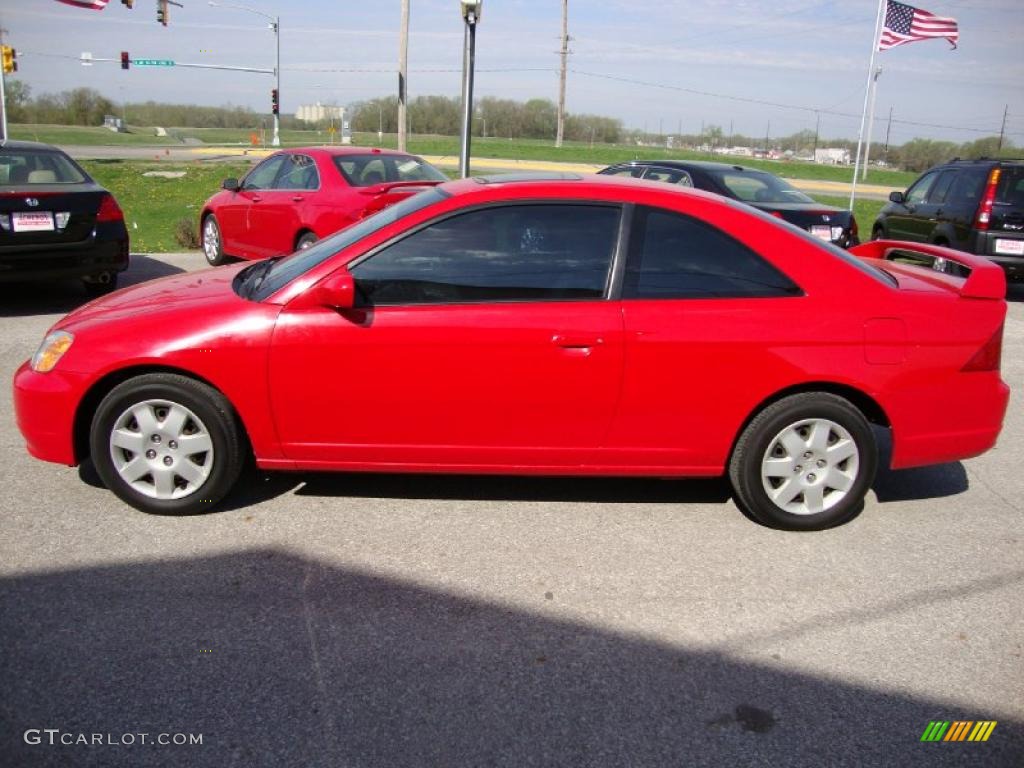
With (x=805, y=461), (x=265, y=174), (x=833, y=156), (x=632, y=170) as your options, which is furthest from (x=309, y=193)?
(x=833, y=156)

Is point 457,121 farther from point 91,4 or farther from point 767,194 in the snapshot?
point 767,194

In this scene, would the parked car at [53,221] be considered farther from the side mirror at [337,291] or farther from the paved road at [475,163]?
the paved road at [475,163]

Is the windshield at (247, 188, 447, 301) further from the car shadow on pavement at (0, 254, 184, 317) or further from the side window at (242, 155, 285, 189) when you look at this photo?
the side window at (242, 155, 285, 189)

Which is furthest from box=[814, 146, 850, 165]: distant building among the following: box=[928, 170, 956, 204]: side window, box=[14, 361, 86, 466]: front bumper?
box=[14, 361, 86, 466]: front bumper

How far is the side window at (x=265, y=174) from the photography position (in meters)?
11.1

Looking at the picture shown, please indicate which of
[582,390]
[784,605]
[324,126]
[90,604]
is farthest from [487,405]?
[324,126]

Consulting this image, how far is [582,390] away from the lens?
13.7 ft

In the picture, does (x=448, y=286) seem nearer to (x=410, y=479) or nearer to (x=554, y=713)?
(x=410, y=479)

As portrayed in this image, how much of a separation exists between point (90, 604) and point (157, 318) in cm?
139

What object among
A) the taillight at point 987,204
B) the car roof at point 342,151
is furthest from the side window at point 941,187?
the car roof at point 342,151

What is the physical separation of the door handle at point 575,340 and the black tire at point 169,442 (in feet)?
5.14

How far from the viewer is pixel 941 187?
12664 mm

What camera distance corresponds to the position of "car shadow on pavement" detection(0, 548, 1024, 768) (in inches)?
109

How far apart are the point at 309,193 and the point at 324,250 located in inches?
236
